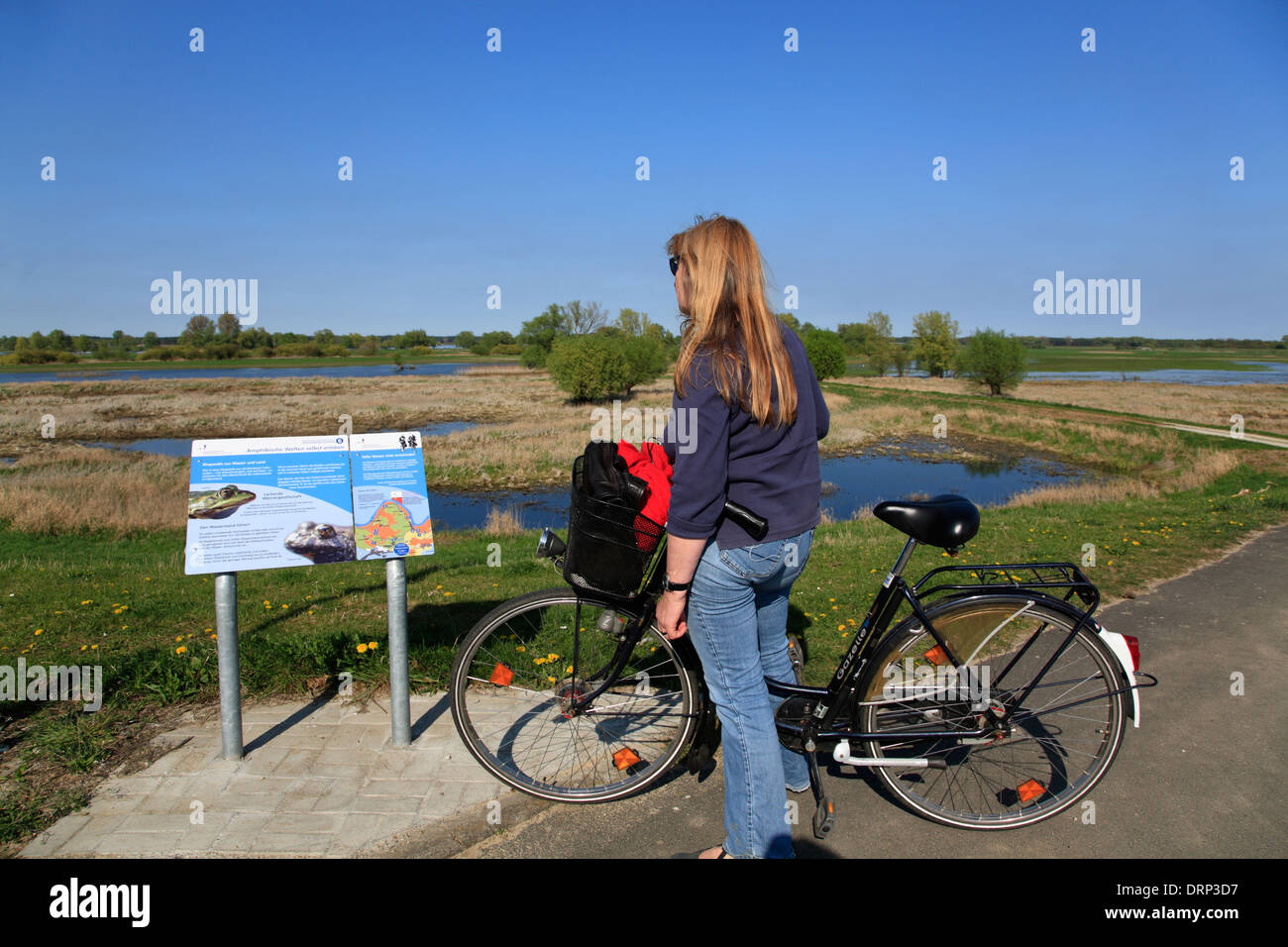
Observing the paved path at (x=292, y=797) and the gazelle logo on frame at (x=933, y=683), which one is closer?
the paved path at (x=292, y=797)

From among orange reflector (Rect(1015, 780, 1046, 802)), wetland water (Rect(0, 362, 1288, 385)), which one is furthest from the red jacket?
wetland water (Rect(0, 362, 1288, 385))

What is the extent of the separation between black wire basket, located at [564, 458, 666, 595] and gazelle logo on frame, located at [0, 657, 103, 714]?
297cm

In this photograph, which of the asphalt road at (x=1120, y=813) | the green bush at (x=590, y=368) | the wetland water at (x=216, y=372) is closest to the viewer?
the asphalt road at (x=1120, y=813)

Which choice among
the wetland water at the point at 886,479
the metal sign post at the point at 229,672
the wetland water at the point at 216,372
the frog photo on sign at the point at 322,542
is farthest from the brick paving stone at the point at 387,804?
the wetland water at the point at 216,372

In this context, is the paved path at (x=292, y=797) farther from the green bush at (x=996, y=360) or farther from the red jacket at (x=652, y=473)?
the green bush at (x=996, y=360)

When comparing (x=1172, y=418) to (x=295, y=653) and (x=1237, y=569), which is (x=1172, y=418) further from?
(x=295, y=653)

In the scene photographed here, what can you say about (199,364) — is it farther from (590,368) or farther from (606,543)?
(606,543)

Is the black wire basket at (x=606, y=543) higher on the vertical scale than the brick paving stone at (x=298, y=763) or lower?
higher

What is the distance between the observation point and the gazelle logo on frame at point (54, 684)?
396 cm

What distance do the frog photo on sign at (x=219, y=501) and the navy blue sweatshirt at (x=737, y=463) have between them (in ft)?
6.59

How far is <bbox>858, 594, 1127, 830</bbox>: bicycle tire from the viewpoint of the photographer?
297 cm

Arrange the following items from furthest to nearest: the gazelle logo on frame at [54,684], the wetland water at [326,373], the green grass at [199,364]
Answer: the green grass at [199,364]
the wetland water at [326,373]
the gazelle logo on frame at [54,684]

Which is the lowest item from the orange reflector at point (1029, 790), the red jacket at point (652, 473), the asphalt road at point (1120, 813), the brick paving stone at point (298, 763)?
the asphalt road at point (1120, 813)

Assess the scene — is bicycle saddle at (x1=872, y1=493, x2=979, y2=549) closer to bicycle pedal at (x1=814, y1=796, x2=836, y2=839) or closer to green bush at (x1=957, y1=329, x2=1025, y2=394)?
bicycle pedal at (x1=814, y1=796, x2=836, y2=839)
